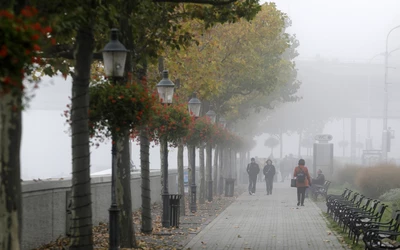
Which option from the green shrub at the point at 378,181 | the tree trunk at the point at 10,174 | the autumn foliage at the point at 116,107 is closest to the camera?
the tree trunk at the point at 10,174

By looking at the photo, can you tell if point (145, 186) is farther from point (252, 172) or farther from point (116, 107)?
point (252, 172)

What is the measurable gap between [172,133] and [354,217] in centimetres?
570

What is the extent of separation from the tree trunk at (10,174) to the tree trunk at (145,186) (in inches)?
424

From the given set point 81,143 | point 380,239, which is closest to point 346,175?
point 380,239

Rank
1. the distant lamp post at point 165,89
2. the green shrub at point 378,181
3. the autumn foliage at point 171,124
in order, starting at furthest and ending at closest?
the green shrub at point 378,181, the autumn foliage at point 171,124, the distant lamp post at point 165,89

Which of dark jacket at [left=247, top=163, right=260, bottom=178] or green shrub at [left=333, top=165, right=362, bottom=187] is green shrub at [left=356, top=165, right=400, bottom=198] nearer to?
green shrub at [left=333, top=165, right=362, bottom=187]

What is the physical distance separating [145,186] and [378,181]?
14696 mm

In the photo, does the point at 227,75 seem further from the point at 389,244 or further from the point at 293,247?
the point at 389,244

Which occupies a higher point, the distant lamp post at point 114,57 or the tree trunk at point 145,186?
the distant lamp post at point 114,57

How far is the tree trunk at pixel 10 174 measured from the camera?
1084 cm

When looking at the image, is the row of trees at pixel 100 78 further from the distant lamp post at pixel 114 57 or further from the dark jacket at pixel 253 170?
the dark jacket at pixel 253 170

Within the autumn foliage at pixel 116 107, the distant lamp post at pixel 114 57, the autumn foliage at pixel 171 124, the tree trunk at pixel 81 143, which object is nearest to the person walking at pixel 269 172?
the autumn foliage at pixel 171 124

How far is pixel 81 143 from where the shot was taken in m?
15.0

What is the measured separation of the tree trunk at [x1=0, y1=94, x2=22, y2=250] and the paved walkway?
26.3 feet
